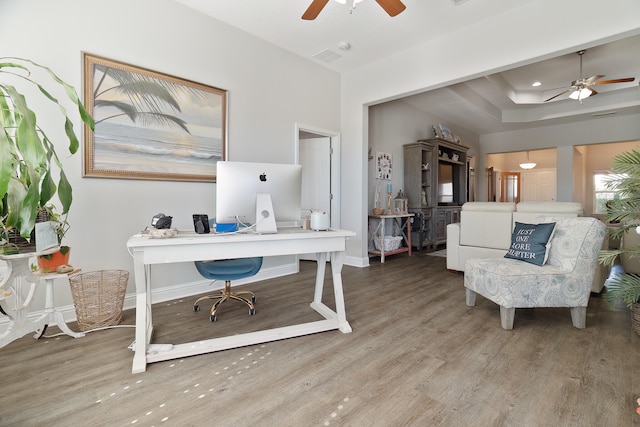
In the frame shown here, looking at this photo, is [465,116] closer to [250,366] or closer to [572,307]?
[572,307]

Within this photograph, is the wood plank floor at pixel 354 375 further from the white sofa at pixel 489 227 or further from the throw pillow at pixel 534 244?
the white sofa at pixel 489 227

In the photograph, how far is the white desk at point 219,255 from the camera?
1892 millimetres

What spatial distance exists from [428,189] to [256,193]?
488cm

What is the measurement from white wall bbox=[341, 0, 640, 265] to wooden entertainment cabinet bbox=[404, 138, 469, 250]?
1759 mm

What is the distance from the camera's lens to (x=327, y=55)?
171 inches

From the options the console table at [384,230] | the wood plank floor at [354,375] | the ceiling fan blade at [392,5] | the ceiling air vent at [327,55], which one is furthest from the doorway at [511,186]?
the ceiling fan blade at [392,5]

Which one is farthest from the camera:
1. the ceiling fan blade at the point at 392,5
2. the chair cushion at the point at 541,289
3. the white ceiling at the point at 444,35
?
the white ceiling at the point at 444,35

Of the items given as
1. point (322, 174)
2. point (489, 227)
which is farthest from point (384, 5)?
point (489, 227)

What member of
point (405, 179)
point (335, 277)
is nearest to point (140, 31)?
point (335, 277)

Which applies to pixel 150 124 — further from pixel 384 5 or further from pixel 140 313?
pixel 384 5

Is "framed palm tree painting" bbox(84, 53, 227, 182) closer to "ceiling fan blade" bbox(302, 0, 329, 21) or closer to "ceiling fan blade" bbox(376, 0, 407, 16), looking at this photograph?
"ceiling fan blade" bbox(302, 0, 329, 21)

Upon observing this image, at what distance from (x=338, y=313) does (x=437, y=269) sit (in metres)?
2.60

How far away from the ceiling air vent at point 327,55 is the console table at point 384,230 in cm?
248

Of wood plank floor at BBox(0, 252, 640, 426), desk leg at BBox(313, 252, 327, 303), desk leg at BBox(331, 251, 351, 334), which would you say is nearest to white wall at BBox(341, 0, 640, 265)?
desk leg at BBox(313, 252, 327, 303)
